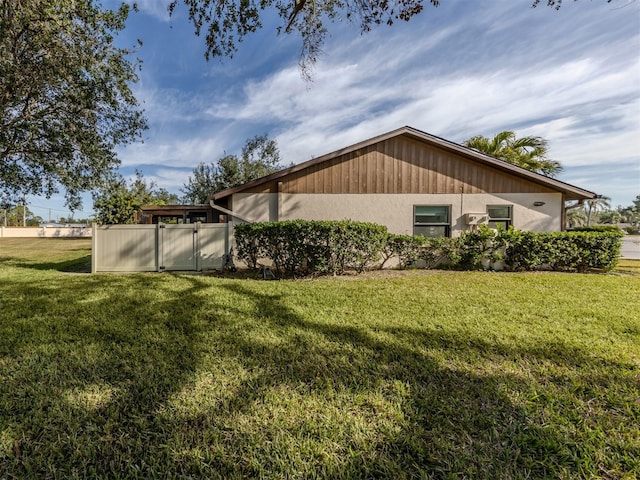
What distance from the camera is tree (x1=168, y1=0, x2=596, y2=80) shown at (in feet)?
20.3

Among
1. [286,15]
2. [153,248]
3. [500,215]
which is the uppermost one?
[286,15]

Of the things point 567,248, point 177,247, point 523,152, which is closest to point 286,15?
point 177,247

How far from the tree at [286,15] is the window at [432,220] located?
5.35 meters

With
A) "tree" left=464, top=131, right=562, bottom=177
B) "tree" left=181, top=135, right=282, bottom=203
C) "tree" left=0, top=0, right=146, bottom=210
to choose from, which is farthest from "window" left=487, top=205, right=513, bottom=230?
"tree" left=181, top=135, right=282, bottom=203

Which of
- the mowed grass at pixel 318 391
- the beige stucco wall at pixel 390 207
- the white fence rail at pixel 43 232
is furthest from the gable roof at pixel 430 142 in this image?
the white fence rail at pixel 43 232

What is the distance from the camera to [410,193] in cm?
948

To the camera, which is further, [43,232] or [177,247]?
[43,232]

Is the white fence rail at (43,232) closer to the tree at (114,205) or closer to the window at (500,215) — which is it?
the tree at (114,205)

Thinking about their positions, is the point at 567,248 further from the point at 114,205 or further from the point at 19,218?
the point at 19,218

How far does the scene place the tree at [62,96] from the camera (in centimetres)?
638

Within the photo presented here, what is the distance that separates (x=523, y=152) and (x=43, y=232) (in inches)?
1939

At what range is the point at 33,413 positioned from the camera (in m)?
2.10

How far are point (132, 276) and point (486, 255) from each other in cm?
999

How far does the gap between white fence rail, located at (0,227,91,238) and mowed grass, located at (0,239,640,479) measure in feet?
136
